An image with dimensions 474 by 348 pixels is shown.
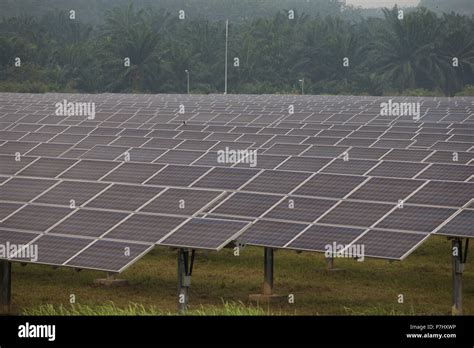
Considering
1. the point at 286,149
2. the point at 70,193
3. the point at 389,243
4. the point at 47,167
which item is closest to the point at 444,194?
the point at 389,243

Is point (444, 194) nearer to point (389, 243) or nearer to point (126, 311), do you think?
point (389, 243)

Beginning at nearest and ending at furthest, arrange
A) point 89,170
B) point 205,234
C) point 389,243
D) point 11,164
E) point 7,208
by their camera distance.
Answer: point 205,234 < point 389,243 < point 7,208 < point 89,170 < point 11,164

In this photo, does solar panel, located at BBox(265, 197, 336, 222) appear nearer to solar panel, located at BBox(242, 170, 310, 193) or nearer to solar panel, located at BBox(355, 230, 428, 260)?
solar panel, located at BBox(242, 170, 310, 193)

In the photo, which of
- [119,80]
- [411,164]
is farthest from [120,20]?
[411,164]

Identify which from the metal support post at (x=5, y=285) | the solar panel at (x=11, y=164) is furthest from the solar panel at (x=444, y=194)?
the solar panel at (x=11, y=164)

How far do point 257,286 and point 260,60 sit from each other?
368 ft

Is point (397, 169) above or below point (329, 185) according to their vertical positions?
above

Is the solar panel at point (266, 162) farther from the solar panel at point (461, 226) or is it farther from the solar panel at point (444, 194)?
the solar panel at point (461, 226)

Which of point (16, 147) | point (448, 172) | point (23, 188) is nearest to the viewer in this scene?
point (23, 188)

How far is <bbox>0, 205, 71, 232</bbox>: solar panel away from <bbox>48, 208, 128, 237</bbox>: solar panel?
0.27 m

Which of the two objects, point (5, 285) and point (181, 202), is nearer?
point (181, 202)

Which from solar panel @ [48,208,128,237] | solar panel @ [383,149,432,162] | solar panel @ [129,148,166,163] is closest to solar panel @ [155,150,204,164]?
solar panel @ [129,148,166,163]

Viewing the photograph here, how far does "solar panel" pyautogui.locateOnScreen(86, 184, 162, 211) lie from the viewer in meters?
20.7

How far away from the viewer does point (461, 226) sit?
2097cm
